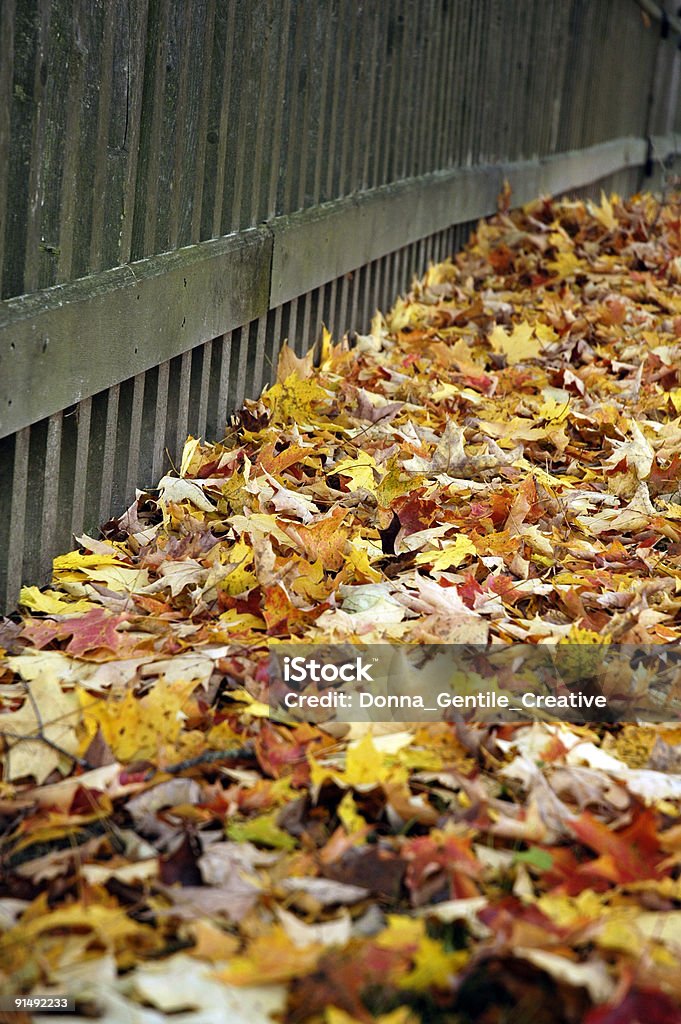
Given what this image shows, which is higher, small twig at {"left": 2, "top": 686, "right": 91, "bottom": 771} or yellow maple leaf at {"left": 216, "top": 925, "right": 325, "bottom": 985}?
yellow maple leaf at {"left": 216, "top": 925, "right": 325, "bottom": 985}

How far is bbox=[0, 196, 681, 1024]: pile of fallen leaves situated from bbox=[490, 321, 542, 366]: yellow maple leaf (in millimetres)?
1224

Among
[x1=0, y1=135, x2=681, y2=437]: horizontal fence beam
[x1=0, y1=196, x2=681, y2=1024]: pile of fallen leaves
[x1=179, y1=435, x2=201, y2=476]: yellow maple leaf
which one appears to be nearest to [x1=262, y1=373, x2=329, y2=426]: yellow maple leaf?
[x1=0, y1=196, x2=681, y2=1024]: pile of fallen leaves

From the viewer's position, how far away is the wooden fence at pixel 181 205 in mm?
2424

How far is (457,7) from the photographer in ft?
19.5

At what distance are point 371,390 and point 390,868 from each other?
272 cm

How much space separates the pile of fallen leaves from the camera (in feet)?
5.02

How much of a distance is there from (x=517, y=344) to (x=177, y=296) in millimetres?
2174

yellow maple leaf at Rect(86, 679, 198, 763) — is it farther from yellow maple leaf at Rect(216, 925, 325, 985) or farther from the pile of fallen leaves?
yellow maple leaf at Rect(216, 925, 325, 985)

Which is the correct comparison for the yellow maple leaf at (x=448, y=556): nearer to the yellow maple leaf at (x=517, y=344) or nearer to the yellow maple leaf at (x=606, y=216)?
the yellow maple leaf at (x=517, y=344)

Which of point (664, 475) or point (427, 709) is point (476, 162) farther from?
point (427, 709)

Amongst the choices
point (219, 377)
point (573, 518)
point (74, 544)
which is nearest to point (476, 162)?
point (219, 377)

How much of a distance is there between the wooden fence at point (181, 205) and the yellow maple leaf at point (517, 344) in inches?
23.7

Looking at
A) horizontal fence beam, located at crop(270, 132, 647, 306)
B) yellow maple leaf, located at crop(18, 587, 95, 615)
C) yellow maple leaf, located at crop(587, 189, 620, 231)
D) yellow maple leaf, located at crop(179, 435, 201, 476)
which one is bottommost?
yellow maple leaf, located at crop(18, 587, 95, 615)

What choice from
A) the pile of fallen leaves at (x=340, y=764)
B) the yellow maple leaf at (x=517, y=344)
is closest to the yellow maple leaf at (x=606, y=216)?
the yellow maple leaf at (x=517, y=344)
